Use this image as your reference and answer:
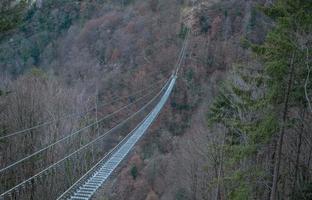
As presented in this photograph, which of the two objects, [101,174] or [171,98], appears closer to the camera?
[101,174]

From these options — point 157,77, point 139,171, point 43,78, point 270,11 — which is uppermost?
point 270,11

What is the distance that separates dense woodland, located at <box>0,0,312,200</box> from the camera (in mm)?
13281

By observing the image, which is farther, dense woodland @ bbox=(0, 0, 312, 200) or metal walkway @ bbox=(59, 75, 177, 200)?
dense woodland @ bbox=(0, 0, 312, 200)

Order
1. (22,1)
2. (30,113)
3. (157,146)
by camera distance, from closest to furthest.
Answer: (22,1) < (30,113) < (157,146)

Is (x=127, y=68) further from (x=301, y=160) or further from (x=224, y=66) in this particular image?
(x=301, y=160)

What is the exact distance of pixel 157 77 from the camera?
49.9 m

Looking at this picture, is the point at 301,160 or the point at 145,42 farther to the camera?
the point at 145,42

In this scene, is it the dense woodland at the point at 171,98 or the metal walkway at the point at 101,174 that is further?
the dense woodland at the point at 171,98

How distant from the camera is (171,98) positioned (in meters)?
45.6

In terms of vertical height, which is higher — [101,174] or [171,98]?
[101,174]

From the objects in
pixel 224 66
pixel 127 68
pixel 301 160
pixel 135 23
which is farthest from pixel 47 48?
pixel 301 160

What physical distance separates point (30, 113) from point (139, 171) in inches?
737

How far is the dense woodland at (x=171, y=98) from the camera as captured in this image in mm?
13281

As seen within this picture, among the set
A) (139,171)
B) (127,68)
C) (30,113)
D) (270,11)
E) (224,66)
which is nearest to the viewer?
(270,11)
